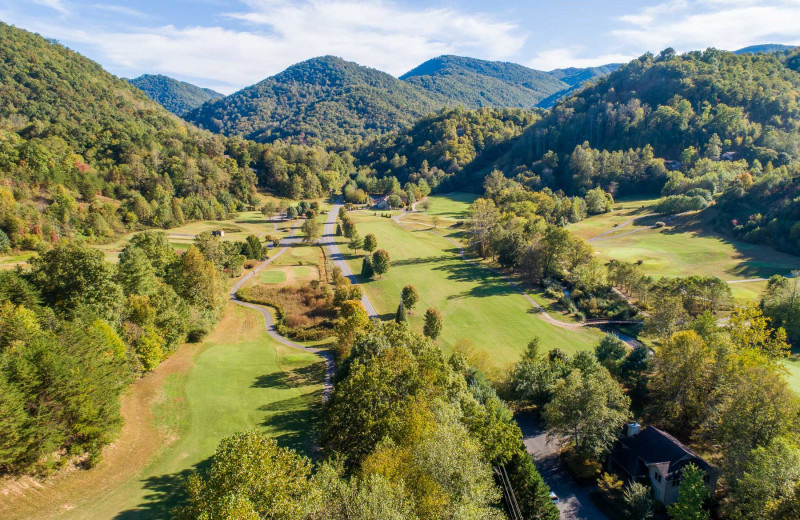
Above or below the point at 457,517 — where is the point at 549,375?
below

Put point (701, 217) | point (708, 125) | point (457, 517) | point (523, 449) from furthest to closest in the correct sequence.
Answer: point (708, 125) < point (701, 217) < point (523, 449) < point (457, 517)

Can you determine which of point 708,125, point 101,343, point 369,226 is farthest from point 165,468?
point 708,125

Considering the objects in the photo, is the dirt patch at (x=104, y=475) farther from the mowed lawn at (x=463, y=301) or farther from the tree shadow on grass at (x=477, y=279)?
the tree shadow on grass at (x=477, y=279)

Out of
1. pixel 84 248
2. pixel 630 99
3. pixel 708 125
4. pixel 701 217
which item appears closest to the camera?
pixel 84 248

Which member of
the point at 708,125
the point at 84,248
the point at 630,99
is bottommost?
the point at 84,248

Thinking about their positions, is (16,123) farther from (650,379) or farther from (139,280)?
(650,379)
